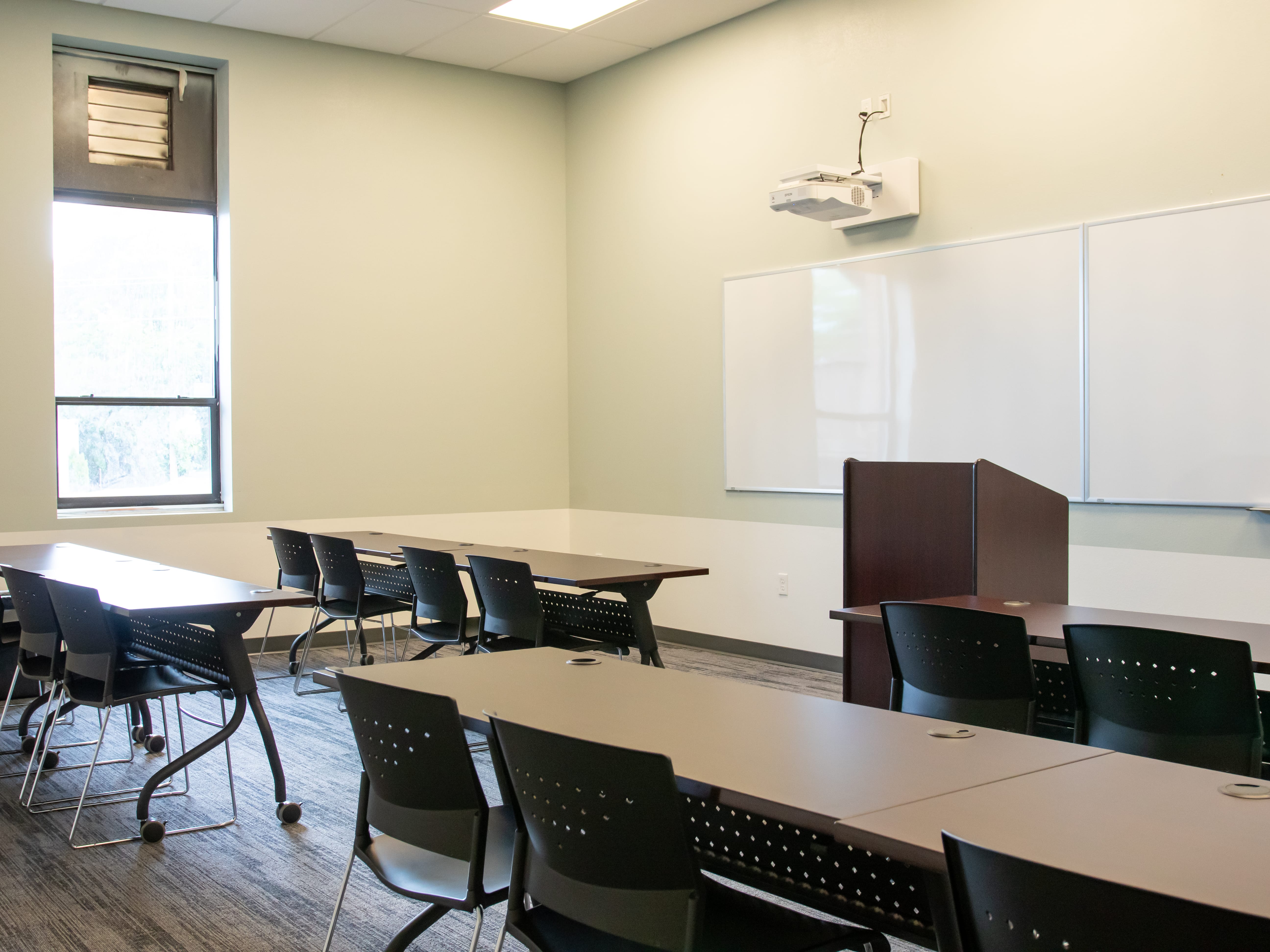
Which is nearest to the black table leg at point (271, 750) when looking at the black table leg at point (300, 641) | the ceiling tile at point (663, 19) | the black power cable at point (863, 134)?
the black table leg at point (300, 641)

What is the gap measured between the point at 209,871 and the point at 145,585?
4.11ft

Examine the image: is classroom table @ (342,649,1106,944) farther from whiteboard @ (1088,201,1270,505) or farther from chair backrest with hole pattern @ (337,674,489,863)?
whiteboard @ (1088,201,1270,505)

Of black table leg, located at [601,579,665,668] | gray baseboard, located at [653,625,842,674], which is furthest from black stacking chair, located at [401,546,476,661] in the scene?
gray baseboard, located at [653,625,842,674]

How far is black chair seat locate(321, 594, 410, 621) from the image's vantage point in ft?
18.4

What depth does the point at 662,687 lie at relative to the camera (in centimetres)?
247

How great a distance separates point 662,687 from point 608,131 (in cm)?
597

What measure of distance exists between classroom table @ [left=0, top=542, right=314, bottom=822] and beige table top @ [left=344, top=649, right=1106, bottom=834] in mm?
1224

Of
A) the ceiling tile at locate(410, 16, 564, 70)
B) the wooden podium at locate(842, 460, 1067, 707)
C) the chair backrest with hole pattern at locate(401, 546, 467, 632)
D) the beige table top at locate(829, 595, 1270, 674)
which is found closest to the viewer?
the beige table top at locate(829, 595, 1270, 674)

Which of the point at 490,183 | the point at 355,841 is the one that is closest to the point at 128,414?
the point at 490,183

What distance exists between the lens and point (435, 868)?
86.1 inches

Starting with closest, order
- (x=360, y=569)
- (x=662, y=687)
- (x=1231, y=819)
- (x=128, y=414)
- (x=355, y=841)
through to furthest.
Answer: (x=1231, y=819), (x=355, y=841), (x=662, y=687), (x=360, y=569), (x=128, y=414)

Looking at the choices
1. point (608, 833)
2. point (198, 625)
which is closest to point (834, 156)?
point (198, 625)

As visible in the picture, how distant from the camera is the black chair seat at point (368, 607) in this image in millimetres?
5602

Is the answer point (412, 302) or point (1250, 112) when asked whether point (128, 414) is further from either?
point (1250, 112)
